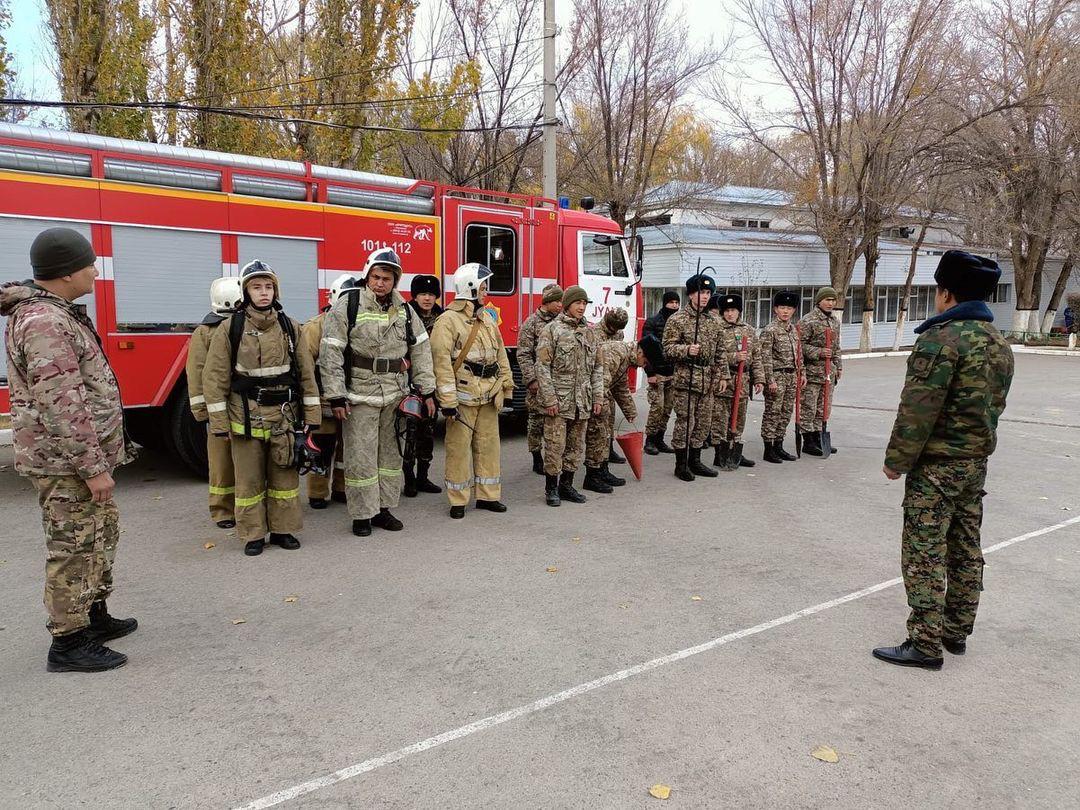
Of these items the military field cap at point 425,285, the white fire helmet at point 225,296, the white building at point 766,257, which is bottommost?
the white fire helmet at point 225,296

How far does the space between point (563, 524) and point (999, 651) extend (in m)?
3.03

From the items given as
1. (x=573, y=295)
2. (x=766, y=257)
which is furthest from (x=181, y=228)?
(x=766, y=257)

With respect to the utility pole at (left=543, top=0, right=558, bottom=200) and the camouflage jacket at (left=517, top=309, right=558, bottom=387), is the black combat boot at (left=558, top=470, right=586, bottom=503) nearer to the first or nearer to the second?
the camouflage jacket at (left=517, top=309, right=558, bottom=387)

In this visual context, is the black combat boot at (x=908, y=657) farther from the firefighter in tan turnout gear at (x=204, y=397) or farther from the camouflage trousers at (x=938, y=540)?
the firefighter in tan turnout gear at (x=204, y=397)

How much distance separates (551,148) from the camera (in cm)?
1454

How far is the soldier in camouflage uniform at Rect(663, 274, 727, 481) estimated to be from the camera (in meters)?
7.54

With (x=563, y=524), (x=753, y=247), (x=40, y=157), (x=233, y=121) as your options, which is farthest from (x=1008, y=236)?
(x=40, y=157)

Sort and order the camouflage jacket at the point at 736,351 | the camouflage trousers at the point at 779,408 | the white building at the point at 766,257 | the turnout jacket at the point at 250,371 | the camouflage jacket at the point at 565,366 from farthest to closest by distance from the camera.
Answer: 1. the white building at the point at 766,257
2. the camouflage trousers at the point at 779,408
3. the camouflage jacket at the point at 736,351
4. the camouflage jacket at the point at 565,366
5. the turnout jacket at the point at 250,371

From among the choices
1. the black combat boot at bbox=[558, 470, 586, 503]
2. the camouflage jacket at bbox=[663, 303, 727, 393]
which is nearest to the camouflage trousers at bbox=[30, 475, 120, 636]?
the black combat boot at bbox=[558, 470, 586, 503]

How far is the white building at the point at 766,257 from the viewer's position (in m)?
26.8

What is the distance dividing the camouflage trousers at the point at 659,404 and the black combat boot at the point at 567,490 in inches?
86.4

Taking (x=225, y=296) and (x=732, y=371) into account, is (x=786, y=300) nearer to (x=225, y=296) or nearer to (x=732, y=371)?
(x=732, y=371)

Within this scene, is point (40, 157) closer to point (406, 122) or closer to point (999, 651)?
point (999, 651)

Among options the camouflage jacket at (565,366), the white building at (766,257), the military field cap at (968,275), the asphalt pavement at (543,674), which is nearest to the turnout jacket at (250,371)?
the asphalt pavement at (543,674)
